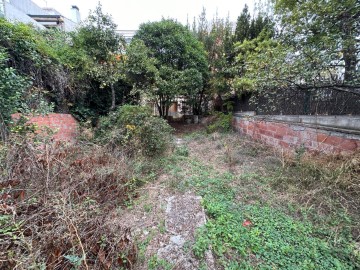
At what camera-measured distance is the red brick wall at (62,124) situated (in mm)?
3730

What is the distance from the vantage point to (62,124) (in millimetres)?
4281

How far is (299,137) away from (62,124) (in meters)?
6.03

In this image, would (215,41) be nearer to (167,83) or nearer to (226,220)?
(167,83)

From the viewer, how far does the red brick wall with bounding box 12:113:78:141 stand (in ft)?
12.2

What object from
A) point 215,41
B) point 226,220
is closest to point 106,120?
point 226,220

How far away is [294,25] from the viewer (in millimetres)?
3678

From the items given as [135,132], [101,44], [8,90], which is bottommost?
[135,132]

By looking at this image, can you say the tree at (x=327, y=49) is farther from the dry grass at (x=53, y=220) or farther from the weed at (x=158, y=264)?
the dry grass at (x=53, y=220)

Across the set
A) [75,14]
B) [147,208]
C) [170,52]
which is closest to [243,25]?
[170,52]

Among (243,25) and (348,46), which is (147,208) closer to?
(348,46)

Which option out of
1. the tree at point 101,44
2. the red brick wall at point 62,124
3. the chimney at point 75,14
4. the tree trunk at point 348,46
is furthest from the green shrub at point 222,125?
the chimney at point 75,14

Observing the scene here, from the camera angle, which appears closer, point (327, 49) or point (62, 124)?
point (327, 49)

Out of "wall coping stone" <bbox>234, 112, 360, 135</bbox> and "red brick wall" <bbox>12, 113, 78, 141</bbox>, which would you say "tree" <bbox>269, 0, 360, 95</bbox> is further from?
"red brick wall" <bbox>12, 113, 78, 141</bbox>

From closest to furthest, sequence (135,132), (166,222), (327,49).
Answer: (166,222) < (327,49) < (135,132)
